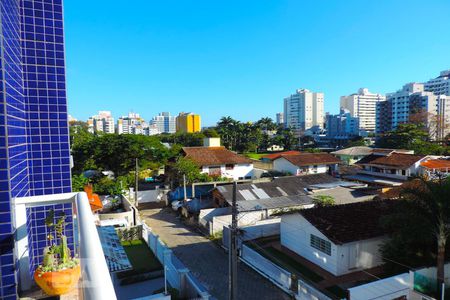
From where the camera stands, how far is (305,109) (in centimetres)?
15325

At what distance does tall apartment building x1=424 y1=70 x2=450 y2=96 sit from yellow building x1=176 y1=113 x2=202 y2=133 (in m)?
98.3

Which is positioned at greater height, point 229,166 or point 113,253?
point 229,166

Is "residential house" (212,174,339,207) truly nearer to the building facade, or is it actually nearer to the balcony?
the balcony

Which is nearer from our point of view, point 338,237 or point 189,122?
point 338,237

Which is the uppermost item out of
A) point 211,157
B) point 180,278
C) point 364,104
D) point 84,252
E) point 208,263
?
point 364,104

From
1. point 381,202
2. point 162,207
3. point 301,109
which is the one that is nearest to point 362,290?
point 381,202

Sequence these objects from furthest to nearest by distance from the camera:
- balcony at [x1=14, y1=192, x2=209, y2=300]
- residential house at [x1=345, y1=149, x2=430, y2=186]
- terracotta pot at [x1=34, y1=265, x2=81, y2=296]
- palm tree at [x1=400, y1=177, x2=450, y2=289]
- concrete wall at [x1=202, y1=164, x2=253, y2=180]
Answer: concrete wall at [x1=202, y1=164, x2=253, y2=180] → residential house at [x1=345, y1=149, x2=430, y2=186] → palm tree at [x1=400, y1=177, x2=450, y2=289] → terracotta pot at [x1=34, y1=265, x2=81, y2=296] → balcony at [x1=14, y1=192, x2=209, y2=300]

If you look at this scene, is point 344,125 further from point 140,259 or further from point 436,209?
point 140,259

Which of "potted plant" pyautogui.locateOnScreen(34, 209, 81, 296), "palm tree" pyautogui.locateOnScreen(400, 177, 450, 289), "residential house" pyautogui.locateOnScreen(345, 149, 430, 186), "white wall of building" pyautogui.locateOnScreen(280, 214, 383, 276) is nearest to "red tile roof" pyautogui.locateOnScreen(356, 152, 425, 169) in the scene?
"residential house" pyautogui.locateOnScreen(345, 149, 430, 186)

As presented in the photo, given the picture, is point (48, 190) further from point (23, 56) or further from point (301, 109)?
point (301, 109)

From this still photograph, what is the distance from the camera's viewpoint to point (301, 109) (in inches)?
6107

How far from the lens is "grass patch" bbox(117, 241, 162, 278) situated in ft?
42.2

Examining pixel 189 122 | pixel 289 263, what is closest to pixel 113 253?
pixel 289 263

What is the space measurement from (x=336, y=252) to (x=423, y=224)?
11.7ft
